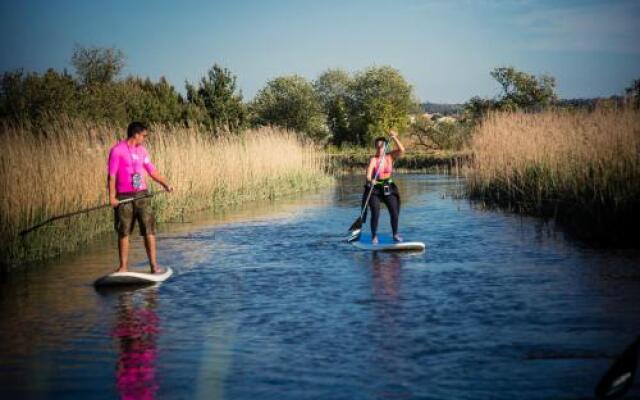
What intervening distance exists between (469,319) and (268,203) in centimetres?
1844

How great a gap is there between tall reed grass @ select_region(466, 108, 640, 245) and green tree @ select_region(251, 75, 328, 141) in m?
69.1

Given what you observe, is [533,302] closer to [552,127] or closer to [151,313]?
[151,313]

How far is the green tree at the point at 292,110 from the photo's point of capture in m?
97.1

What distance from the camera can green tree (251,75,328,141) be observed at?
318 ft

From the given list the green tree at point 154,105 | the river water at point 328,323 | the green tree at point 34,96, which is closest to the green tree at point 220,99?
the green tree at point 154,105

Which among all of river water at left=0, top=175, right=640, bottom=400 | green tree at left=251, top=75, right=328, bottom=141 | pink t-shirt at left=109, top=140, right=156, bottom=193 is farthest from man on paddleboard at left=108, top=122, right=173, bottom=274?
green tree at left=251, top=75, right=328, bottom=141

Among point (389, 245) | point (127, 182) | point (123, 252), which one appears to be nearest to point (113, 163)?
point (127, 182)

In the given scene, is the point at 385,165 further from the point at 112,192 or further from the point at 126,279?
the point at 126,279

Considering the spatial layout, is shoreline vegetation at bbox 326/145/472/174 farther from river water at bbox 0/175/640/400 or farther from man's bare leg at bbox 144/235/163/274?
man's bare leg at bbox 144/235/163/274

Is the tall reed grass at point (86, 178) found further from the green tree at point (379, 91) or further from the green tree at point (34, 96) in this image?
the green tree at point (379, 91)

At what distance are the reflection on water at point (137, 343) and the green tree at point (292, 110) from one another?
3356 inches

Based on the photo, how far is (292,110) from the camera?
98375 millimetres

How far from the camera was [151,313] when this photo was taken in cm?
950

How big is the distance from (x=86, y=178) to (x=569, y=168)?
10710 mm
